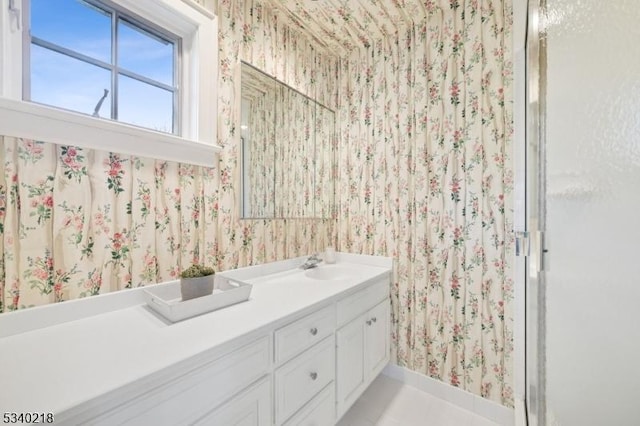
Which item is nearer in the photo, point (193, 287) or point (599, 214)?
point (599, 214)

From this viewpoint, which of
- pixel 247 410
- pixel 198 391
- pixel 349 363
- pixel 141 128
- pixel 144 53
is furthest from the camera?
pixel 349 363

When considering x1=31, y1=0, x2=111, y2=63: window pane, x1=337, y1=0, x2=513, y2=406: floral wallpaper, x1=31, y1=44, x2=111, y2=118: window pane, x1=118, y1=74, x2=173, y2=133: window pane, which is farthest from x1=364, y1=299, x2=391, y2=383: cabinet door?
x1=31, y1=0, x2=111, y2=63: window pane

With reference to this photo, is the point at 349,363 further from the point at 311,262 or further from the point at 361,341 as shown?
the point at 311,262

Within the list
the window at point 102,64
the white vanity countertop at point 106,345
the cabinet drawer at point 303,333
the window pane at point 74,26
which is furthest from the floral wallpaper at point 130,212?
the cabinet drawer at point 303,333

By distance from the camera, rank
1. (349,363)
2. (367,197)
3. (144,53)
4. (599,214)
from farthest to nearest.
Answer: (367,197), (349,363), (144,53), (599,214)

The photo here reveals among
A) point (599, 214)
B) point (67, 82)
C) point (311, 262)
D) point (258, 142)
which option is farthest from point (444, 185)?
point (67, 82)

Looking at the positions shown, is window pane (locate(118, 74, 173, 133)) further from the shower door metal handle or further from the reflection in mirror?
the shower door metal handle

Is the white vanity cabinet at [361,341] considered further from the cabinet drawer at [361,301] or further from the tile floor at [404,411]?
the tile floor at [404,411]

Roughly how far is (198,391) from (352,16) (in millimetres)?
2138

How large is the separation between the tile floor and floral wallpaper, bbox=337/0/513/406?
0.47ft

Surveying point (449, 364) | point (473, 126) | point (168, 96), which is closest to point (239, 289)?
point (168, 96)

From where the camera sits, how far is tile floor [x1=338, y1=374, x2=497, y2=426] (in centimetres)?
145

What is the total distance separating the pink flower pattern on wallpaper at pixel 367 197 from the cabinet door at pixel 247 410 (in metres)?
0.63

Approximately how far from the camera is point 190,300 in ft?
3.11
